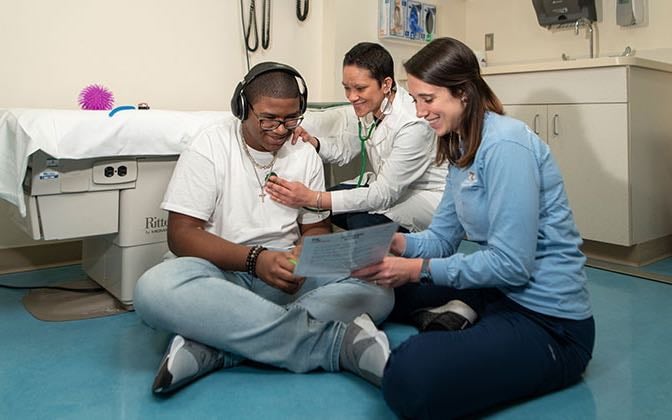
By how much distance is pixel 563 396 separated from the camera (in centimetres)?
128

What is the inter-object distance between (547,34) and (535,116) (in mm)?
805

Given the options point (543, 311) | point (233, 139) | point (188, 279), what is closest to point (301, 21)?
point (233, 139)

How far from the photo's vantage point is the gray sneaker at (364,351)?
1.28 m

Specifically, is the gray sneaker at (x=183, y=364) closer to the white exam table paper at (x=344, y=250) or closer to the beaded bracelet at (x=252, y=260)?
the beaded bracelet at (x=252, y=260)

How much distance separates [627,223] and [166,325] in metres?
1.87

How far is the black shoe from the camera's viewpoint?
1.49 m

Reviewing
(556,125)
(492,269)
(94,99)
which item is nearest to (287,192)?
(492,269)

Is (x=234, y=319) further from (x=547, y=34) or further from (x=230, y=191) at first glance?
(x=547, y=34)

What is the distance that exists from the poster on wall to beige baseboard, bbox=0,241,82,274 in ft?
6.01

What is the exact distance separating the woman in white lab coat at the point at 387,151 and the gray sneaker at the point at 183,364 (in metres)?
0.57

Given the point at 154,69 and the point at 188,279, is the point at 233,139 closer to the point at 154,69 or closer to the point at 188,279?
the point at 188,279

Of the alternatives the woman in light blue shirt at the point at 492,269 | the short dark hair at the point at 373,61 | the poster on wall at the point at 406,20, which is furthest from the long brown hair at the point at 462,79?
the poster on wall at the point at 406,20

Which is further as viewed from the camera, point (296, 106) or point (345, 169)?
point (345, 169)

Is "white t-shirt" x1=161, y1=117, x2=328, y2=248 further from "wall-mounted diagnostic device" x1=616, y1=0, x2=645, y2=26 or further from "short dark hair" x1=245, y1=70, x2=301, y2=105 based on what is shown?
"wall-mounted diagnostic device" x1=616, y1=0, x2=645, y2=26
